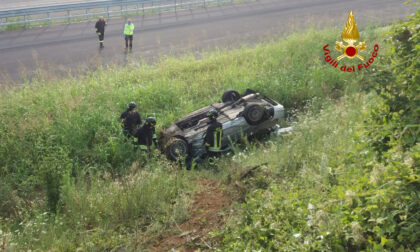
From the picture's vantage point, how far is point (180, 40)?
19.1 meters

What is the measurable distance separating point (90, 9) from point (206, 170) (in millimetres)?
17946

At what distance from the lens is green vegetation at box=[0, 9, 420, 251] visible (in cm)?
477

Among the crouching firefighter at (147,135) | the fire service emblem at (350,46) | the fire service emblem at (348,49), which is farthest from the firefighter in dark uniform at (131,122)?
the fire service emblem at (350,46)

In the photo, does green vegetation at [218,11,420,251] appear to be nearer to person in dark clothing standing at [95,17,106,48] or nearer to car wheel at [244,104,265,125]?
car wheel at [244,104,265,125]

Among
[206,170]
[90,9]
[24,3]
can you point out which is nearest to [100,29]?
[90,9]

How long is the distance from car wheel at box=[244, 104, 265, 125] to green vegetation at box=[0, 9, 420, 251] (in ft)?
3.29

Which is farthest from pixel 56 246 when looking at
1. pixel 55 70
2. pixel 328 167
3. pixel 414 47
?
pixel 55 70

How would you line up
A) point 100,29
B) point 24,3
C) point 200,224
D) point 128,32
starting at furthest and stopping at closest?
point 24,3
point 100,29
point 128,32
point 200,224

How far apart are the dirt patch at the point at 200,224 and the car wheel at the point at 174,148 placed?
231cm

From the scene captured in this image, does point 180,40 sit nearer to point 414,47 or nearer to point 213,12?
point 213,12

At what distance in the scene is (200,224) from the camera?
6.41m

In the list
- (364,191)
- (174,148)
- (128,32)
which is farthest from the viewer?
(128,32)

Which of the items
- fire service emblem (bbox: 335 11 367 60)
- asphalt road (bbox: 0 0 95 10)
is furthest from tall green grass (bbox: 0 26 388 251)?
asphalt road (bbox: 0 0 95 10)

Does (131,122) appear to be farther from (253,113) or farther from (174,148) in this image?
(253,113)
